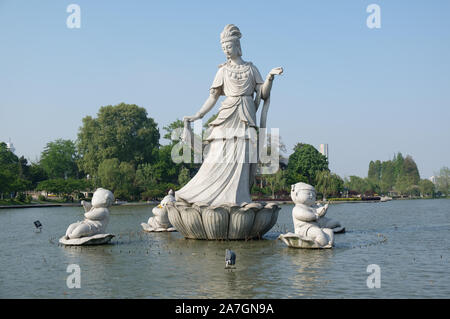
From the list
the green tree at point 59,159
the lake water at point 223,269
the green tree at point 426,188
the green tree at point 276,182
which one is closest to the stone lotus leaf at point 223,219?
the lake water at point 223,269

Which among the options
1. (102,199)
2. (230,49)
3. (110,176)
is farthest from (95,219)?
(110,176)

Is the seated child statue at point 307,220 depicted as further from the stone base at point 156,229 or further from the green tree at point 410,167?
the green tree at point 410,167

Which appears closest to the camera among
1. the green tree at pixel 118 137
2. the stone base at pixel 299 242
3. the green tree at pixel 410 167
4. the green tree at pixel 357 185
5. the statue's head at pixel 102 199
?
the stone base at pixel 299 242

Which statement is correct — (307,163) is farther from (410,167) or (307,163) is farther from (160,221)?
(160,221)

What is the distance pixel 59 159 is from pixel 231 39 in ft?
189

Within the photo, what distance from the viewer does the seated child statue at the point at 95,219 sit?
10.7m

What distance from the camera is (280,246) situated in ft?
33.3

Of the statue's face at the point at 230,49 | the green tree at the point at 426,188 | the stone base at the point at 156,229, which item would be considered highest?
the statue's face at the point at 230,49

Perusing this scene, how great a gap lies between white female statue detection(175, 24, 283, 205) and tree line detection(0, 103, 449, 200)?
30793 millimetres

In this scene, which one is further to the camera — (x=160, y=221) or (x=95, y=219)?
(x=160, y=221)

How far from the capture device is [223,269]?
7699 millimetres

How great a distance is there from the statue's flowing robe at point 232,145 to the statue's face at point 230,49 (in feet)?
0.89

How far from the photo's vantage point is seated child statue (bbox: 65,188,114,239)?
35.1ft
